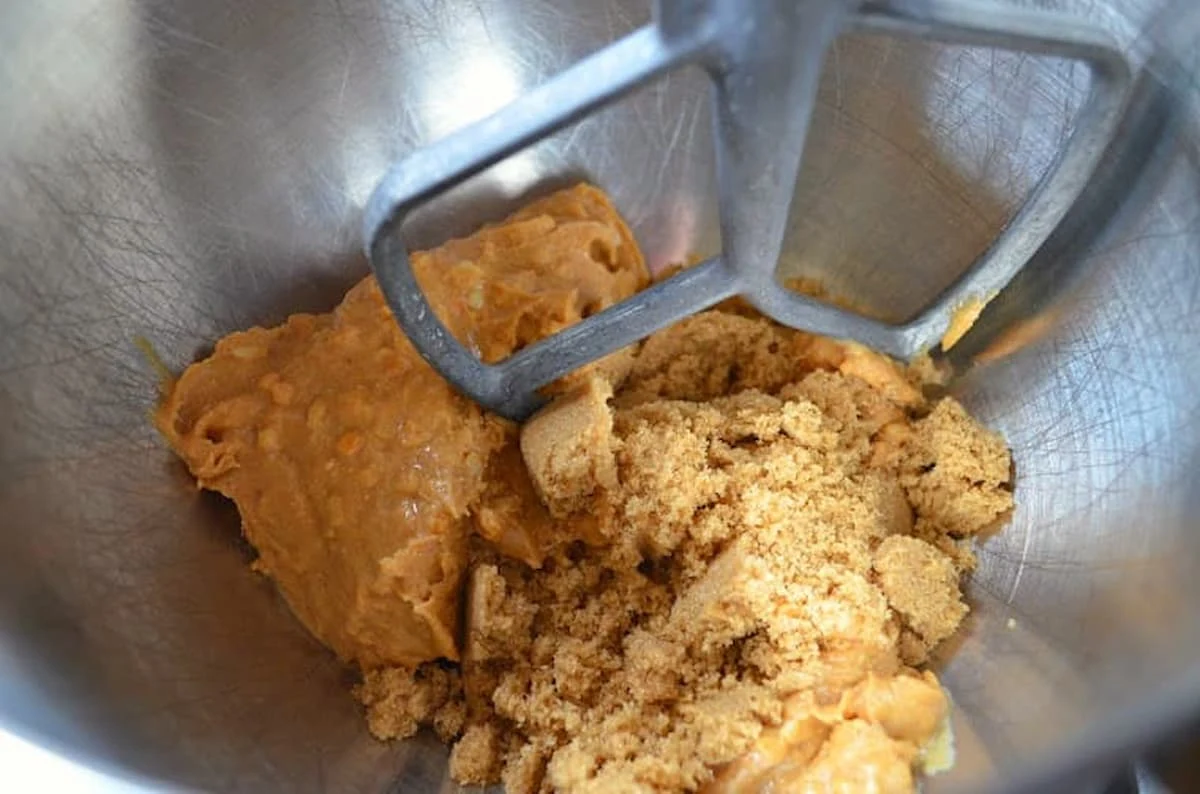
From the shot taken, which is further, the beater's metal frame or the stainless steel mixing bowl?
the stainless steel mixing bowl

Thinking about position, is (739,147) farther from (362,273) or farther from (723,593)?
(362,273)

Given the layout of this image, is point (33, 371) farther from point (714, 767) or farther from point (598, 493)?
point (714, 767)

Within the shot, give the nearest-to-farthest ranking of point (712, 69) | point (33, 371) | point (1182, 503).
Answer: point (712, 69), point (1182, 503), point (33, 371)

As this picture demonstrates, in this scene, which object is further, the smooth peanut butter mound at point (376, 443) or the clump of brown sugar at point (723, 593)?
the smooth peanut butter mound at point (376, 443)

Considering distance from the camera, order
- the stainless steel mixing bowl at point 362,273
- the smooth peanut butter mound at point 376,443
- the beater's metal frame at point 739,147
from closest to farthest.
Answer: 1. the beater's metal frame at point 739,147
2. the stainless steel mixing bowl at point 362,273
3. the smooth peanut butter mound at point 376,443

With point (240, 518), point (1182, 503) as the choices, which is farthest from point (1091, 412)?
point (240, 518)

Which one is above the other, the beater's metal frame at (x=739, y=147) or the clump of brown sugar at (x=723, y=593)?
the beater's metal frame at (x=739, y=147)
